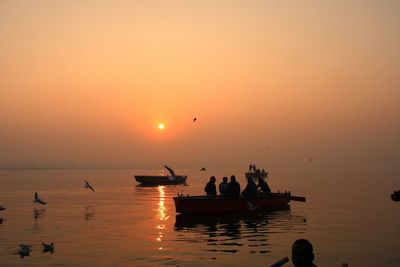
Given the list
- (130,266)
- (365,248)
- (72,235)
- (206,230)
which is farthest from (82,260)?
(365,248)

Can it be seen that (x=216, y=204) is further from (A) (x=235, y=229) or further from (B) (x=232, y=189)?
(A) (x=235, y=229)

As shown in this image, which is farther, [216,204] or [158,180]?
[158,180]

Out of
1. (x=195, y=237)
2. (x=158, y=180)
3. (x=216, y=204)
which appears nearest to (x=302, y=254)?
(x=195, y=237)

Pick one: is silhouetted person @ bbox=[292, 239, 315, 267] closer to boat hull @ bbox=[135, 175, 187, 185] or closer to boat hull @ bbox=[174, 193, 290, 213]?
boat hull @ bbox=[174, 193, 290, 213]

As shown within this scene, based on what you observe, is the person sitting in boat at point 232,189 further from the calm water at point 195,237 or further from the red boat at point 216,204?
the calm water at point 195,237

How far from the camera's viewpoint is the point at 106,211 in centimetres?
4372

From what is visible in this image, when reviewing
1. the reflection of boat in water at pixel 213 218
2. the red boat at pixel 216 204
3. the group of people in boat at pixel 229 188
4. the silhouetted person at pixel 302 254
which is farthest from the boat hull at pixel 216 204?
the silhouetted person at pixel 302 254

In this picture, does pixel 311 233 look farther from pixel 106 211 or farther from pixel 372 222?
pixel 106 211

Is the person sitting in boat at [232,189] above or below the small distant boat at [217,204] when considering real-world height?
above

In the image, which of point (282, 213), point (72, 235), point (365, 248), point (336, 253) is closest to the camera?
point (336, 253)

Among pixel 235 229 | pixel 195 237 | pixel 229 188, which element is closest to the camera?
pixel 195 237

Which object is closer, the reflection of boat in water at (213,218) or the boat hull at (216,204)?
the reflection of boat in water at (213,218)

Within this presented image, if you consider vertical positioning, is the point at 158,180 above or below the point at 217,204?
above

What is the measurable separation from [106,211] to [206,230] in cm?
1596
